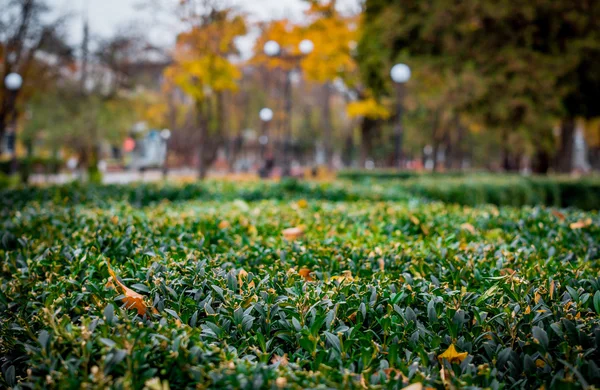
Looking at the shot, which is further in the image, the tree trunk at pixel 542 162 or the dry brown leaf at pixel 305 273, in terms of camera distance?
the tree trunk at pixel 542 162

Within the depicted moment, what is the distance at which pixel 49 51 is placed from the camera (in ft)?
92.4

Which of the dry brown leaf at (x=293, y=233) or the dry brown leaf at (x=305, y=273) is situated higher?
the dry brown leaf at (x=293, y=233)

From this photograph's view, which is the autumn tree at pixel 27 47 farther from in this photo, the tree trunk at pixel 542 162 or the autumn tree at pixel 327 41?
the tree trunk at pixel 542 162

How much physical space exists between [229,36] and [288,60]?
12.5ft

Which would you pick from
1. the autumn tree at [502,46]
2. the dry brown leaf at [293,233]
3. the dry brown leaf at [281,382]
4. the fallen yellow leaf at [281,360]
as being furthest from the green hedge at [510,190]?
the dry brown leaf at [281,382]

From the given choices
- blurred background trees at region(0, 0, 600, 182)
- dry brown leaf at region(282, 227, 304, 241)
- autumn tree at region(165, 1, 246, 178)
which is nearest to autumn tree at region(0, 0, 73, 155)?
blurred background trees at region(0, 0, 600, 182)

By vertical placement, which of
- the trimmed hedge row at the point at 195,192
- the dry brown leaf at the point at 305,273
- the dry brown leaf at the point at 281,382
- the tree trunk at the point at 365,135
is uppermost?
the tree trunk at the point at 365,135

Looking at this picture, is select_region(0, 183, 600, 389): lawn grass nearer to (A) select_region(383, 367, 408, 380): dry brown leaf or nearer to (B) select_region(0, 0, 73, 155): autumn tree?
(A) select_region(383, 367, 408, 380): dry brown leaf

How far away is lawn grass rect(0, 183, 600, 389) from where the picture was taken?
160cm

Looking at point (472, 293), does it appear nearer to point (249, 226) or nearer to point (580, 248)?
point (580, 248)

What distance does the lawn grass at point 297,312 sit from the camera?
160 centimetres

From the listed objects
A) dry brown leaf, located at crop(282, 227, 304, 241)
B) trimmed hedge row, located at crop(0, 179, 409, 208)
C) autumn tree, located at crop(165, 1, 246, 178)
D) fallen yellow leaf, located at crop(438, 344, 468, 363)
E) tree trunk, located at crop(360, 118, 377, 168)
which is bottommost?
fallen yellow leaf, located at crop(438, 344, 468, 363)

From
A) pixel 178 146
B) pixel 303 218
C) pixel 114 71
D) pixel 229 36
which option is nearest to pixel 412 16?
pixel 229 36

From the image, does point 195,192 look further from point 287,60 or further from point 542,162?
point 542,162
